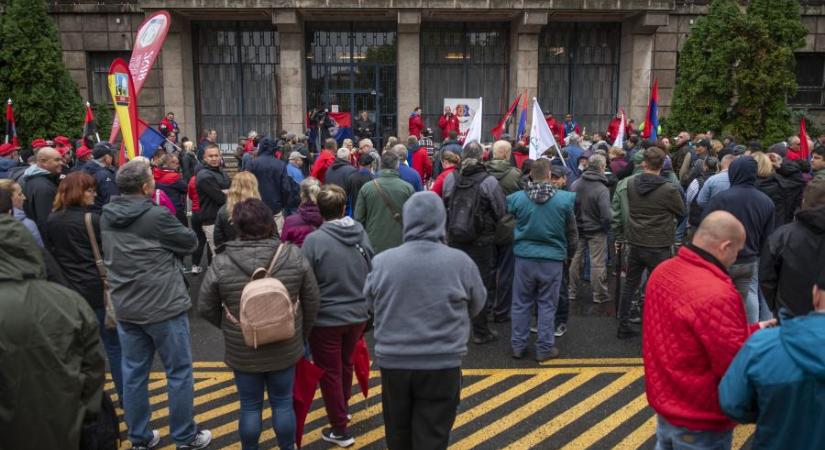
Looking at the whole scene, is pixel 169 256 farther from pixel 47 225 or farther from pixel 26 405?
pixel 26 405

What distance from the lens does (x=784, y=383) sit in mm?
2619

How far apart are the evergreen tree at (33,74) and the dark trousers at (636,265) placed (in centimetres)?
1575

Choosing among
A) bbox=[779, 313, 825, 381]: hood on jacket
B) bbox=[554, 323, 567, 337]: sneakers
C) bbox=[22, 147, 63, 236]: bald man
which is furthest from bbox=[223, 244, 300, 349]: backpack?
bbox=[554, 323, 567, 337]: sneakers

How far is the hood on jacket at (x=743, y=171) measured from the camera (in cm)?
634

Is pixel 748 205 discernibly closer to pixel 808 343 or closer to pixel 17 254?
pixel 808 343

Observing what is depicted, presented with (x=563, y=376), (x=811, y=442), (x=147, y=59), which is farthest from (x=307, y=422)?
(x=147, y=59)

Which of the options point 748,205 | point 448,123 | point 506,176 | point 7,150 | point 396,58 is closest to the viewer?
point 748,205

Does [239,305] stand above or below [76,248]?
below

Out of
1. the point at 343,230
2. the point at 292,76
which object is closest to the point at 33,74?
the point at 292,76

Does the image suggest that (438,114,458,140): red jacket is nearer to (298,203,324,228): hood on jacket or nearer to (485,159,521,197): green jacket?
(485,159,521,197): green jacket

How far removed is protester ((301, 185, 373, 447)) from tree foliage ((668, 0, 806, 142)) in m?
14.9

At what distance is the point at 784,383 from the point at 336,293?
295 cm

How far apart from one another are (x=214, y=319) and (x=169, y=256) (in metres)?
0.75

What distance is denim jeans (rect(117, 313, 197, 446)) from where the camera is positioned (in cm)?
474
